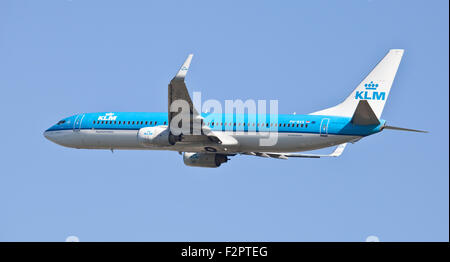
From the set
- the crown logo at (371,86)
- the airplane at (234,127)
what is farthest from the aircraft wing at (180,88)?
the crown logo at (371,86)

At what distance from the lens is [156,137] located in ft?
228

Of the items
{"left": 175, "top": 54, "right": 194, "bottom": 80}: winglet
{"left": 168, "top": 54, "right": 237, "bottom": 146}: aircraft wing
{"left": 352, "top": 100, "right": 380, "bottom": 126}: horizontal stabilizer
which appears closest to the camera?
{"left": 175, "top": 54, "right": 194, "bottom": 80}: winglet

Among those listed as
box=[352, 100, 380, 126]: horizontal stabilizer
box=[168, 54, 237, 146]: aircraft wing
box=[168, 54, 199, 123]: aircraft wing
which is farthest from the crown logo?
box=[168, 54, 199, 123]: aircraft wing

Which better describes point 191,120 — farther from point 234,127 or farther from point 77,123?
point 77,123

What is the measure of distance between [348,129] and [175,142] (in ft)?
41.8

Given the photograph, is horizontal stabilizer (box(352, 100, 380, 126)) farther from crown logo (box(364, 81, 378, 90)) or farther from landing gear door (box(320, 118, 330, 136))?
crown logo (box(364, 81, 378, 90))

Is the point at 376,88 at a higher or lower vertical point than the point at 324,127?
higher

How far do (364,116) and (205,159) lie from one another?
16.0 meters

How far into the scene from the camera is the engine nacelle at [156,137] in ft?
228

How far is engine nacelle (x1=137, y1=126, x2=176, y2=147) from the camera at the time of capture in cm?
6938

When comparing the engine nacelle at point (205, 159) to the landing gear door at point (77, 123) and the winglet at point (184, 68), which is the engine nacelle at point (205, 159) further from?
the winglet at point (184, 68)

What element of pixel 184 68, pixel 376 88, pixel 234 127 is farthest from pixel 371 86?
pixel 184 68

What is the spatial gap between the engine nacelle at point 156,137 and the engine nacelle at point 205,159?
645 centimetres
